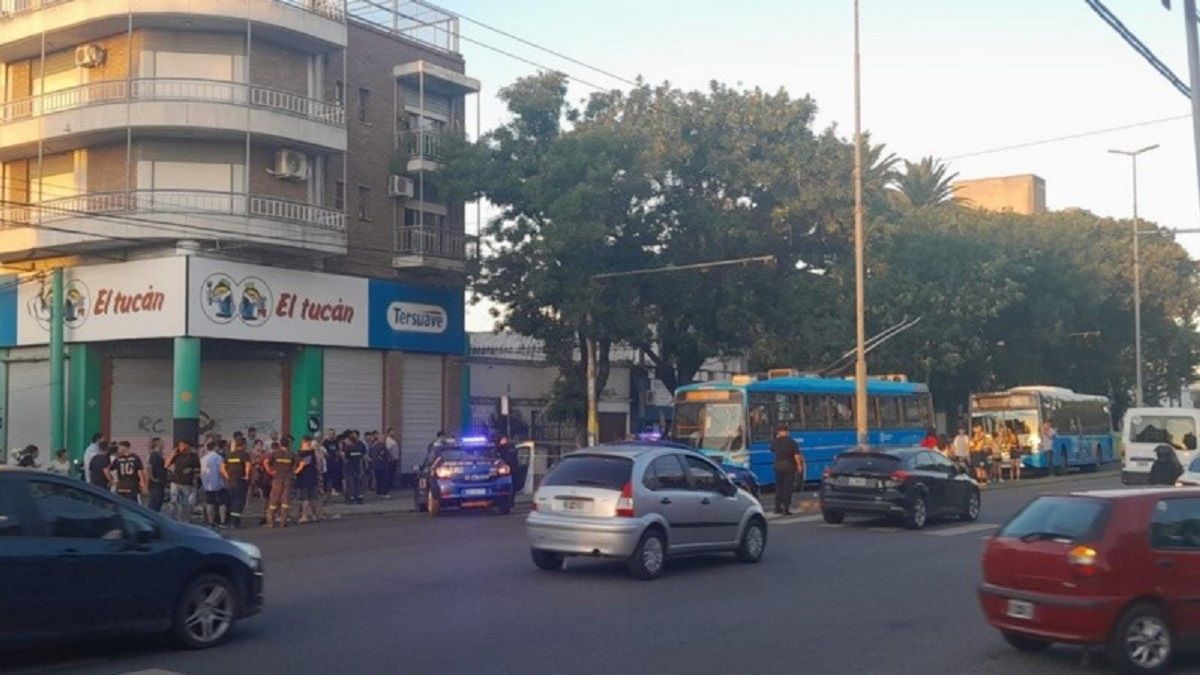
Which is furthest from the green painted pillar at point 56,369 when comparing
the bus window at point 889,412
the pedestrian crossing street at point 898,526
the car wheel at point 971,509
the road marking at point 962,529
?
the bus window at point 889,412

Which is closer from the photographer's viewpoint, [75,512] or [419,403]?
[75,512]

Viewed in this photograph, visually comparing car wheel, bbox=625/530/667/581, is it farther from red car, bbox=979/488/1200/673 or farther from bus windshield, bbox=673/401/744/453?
bus windshield, bbox=673/401/744/453

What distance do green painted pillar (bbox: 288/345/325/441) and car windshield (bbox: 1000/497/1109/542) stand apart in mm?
25592

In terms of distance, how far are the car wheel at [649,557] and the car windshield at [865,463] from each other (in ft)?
26.9

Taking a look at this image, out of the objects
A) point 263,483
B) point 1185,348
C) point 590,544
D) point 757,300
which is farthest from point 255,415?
point 1185,348

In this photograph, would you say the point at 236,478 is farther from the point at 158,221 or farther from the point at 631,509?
the point at 631,509

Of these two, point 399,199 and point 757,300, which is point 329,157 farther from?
point 757,300

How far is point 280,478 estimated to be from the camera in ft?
80.8

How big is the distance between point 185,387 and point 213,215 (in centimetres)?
425

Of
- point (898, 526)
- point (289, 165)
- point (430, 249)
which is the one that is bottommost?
point (898, 526)

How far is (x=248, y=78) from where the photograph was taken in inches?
1249

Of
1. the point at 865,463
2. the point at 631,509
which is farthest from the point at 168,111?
the point at 631,509

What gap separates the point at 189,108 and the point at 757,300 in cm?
1860

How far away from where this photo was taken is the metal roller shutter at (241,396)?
1310 inches
